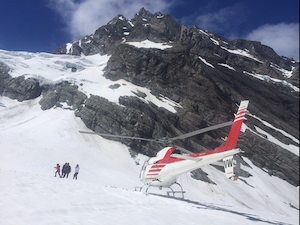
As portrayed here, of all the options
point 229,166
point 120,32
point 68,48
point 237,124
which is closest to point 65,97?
point 237,124

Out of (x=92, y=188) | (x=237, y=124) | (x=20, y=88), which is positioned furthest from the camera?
(x=20, y=88)

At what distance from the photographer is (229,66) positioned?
438ft

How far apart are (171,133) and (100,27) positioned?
102350 millimetres

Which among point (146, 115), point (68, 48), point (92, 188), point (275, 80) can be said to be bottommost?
point (92, 188)

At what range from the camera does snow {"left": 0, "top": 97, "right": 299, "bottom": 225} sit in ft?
58.2

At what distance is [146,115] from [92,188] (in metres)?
42.8

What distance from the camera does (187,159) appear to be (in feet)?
95.7

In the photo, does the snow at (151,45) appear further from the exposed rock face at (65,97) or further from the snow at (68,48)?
the snow at (68,48)

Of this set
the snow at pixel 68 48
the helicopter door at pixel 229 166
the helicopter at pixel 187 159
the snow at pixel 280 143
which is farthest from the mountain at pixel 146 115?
the snow at pixel 68 48

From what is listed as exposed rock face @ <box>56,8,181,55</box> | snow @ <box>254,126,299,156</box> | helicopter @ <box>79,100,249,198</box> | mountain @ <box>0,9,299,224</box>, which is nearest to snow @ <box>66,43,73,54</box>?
exposed rock face @ <box>56,8,181,55</box>

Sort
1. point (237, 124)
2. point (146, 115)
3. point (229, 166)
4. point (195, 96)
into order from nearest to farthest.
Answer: point (229, 166) → point (237, 124) → point (146, 115) → point (195, 96)

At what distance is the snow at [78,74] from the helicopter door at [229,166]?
4405 centimetres

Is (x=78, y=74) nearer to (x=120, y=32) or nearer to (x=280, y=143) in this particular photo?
(x=280, y=143)

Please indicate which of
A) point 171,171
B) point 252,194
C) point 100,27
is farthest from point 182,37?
point 171,171
